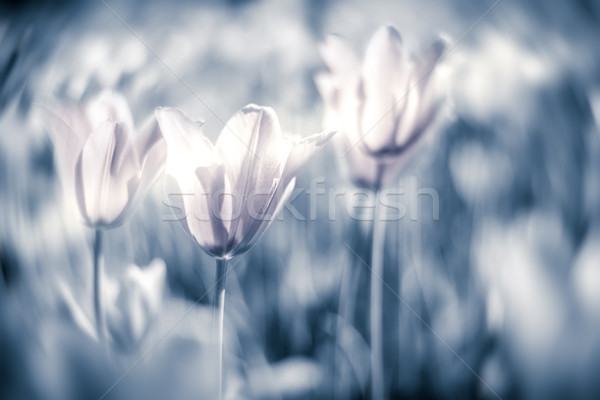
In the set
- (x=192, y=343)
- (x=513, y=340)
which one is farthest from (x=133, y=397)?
(x=513, y=340)

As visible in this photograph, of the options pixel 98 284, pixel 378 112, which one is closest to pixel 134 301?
pixel 98 284

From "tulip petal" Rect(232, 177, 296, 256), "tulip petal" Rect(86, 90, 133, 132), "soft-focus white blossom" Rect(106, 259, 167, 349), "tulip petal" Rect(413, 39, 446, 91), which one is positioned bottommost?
"soft-focus white blossom" Rect(106, 259, 167, 349)

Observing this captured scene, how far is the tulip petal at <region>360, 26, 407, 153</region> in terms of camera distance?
190 mm

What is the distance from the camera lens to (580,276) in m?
0.20

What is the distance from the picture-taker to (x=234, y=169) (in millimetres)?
182

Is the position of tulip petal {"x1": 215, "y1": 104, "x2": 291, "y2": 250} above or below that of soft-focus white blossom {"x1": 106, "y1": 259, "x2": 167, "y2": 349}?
above

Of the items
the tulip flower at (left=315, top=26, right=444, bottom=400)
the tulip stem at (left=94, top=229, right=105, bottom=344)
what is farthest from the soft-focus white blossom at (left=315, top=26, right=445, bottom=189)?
the tulip stem at (left=94, top=229, right=105, bottom=344)

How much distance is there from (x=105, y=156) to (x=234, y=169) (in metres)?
0.06

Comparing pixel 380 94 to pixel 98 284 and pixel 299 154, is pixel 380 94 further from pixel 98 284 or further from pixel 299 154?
pixel 98 284

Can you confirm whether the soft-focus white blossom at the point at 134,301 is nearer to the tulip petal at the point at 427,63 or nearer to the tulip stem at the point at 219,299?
the tulip stem at the point at 219,299

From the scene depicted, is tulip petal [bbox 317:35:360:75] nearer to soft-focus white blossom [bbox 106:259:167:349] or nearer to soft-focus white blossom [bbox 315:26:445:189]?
soft-focus white blossom [bbox 315:26:445:189]

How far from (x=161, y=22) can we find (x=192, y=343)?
0.14 meters

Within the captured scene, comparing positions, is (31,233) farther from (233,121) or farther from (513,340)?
(513,340)

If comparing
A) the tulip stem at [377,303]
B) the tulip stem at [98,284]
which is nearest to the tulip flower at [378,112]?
the tulip stem at [377,303]
